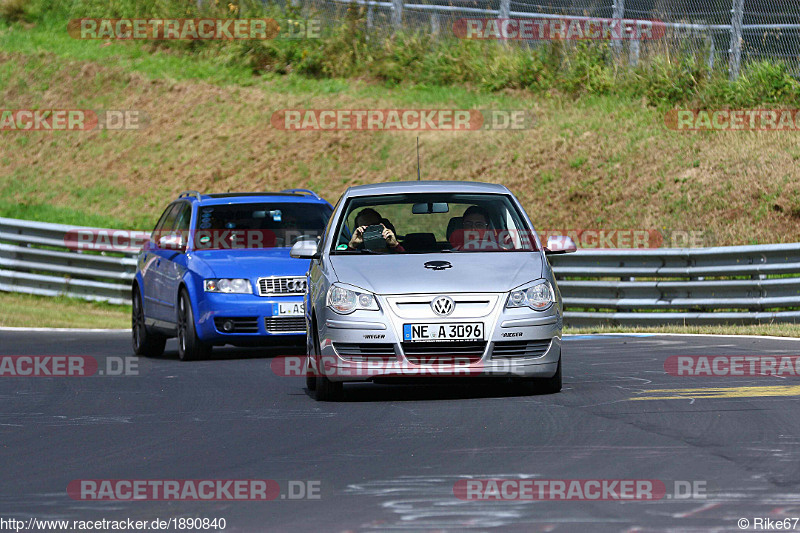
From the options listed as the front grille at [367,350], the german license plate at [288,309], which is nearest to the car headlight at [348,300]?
the front grille at [367,350]

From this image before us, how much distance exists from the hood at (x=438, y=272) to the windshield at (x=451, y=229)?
34cm

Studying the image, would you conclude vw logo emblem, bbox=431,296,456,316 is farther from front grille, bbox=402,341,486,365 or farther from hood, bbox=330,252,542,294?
front grille, bbox=402,341,486,365

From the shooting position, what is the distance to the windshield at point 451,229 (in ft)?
37.2

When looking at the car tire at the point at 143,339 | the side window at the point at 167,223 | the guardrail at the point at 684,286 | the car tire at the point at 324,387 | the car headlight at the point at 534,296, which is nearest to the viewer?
the car headlight at the point at 534,296

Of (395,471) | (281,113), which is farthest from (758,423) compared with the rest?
(281,113)

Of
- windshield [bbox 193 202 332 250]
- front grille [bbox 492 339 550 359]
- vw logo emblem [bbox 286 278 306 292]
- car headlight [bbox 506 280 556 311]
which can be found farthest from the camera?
windshield [bbox 193 202 332 250]

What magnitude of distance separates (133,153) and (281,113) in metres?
3.72

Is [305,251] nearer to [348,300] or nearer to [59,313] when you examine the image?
[348,300]

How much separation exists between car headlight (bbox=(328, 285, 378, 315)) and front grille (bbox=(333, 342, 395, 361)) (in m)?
0.25

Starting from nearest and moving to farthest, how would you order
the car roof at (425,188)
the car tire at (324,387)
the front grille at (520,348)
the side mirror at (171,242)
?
the front grille at (520,348), the car tire at (324,387), the car roof at (425,188), the side mirror at (171,242)

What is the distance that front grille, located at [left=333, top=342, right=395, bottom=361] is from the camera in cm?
1018

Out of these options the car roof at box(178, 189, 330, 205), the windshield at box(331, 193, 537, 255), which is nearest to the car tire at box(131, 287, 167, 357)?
the car roof at box(178, 189, 330, 205)

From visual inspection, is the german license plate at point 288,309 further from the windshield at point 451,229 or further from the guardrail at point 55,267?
the guardrail at point 55,267

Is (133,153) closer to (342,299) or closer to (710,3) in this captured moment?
(710,3)
